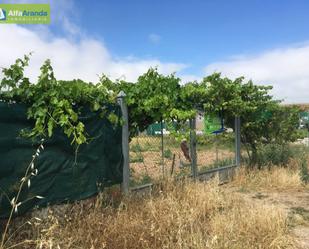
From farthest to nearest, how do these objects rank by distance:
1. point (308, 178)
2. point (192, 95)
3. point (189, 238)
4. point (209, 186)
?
point (308, 178) < point (192, 95) < point (209, 186) < point (189, 238)

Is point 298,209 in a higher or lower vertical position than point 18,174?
lower

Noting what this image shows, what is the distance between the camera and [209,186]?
23.2 feet

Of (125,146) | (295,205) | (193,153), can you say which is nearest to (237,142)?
(193,153)

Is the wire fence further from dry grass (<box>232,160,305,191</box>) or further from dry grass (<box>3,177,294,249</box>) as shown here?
dry grass (<box>3,177,294,249</box>)

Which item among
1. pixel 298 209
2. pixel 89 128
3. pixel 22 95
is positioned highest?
pixel 22 95

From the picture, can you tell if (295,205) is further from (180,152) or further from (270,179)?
(180,152)

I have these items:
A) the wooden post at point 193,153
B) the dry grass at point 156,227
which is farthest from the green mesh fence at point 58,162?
the wooden post at point 193,153

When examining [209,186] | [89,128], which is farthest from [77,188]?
[209,186]

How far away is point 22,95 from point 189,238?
2809 mm

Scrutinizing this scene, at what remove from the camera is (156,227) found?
16.8 ft

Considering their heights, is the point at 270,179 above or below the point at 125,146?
below

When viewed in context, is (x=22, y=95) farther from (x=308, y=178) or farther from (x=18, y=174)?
(x=308, y=178)

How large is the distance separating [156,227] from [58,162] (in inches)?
64.2

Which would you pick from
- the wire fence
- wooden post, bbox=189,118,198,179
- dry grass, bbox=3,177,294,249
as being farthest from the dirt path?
the wire fence
